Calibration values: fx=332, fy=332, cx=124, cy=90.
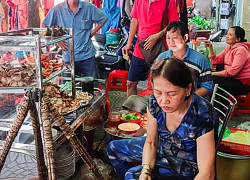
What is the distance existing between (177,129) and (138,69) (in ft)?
7.34

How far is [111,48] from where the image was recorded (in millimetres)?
6605

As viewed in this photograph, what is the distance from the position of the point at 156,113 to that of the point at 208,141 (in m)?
0.38

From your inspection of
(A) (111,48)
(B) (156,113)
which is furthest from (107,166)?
(A) (111,48)

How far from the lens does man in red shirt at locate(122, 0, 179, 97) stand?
3943 mm

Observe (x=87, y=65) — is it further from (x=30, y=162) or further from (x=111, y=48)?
(x=111, y=48)

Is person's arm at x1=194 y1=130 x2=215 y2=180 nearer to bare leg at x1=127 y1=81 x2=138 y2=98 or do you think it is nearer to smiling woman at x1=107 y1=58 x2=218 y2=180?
smiling woman at x1=107 y1=58 x2=218 y2=180

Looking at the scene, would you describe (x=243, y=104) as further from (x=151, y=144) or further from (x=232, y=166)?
(x=151, y=144)

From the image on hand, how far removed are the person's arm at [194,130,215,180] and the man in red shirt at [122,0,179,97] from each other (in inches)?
86.4

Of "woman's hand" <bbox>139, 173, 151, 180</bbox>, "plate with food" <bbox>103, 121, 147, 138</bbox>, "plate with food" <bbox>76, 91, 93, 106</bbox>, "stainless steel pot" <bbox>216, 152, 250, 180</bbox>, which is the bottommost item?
"stainless steel pot" <bbox>216, 152, 250, 180</bbox>

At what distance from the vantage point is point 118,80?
590cm

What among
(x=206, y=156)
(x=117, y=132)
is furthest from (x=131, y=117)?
(x=206, y=156)

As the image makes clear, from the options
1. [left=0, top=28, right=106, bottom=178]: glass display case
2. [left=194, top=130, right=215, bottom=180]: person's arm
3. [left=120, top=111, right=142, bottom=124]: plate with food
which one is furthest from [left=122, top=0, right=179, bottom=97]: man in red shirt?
[left=194, top=130, right=215, bottom=180]: person's arm

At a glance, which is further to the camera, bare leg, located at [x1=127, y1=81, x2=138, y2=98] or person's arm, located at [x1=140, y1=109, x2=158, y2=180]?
bare leg, located at [x1=127, y1=81, x2=138, y2=98]

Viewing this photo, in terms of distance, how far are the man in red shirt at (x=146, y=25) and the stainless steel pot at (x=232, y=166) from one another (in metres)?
1.75
